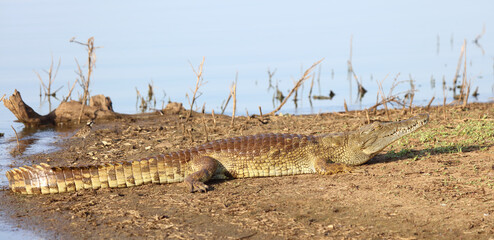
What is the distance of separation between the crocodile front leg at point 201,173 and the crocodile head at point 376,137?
1745 millimetres

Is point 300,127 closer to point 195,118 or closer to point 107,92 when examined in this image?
point 195,118

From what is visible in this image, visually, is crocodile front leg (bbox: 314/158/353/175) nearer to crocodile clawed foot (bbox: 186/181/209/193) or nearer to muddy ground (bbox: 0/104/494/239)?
muddy ground (bbox: 0/104/494/239)

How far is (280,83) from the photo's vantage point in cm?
1770

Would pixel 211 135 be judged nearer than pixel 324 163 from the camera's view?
No

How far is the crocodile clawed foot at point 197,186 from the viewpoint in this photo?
614cm

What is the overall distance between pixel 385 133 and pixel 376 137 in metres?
0.12

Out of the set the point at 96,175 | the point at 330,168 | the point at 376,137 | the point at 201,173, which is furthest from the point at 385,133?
the point at 96,175

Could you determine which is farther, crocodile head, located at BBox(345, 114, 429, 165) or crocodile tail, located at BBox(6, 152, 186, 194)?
crocodile head, located at BBox(345, 114, 429, 165)

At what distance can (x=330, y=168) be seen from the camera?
21.8ft

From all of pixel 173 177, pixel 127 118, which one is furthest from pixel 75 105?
pixel 173 177

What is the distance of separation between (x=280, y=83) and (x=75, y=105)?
7551 mm

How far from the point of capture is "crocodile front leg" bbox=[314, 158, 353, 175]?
6645mm

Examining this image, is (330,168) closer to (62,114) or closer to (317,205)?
(317,205)

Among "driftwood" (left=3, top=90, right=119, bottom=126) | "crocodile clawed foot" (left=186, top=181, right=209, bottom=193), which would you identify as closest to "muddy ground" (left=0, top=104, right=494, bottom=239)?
"crocodile clawed foot" (left=186, top=181, right=209, bottom=193)
